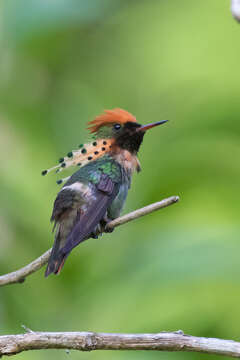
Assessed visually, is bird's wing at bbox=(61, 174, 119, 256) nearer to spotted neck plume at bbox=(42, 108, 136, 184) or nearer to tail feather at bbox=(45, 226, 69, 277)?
tail feather at bbox=(45, 226, 69, 277)

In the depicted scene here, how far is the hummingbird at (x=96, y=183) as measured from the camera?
2.72m

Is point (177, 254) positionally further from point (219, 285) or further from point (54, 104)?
point (54, 104)


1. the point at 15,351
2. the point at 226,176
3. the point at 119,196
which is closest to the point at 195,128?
the point at 226,176

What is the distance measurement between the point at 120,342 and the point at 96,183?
1.22 m

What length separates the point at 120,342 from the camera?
1.95m

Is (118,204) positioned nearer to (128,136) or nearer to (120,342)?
(128,136)

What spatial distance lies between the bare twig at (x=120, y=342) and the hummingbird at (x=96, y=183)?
492mm

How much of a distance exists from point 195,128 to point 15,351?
2.46 m

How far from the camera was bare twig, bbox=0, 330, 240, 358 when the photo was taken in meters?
1.92

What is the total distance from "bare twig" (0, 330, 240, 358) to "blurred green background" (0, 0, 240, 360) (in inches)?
36.8

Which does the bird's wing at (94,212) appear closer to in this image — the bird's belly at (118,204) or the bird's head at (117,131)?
the bird's belly at (118,204)

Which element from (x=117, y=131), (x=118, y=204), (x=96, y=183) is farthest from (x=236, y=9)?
(x=117, y=131)

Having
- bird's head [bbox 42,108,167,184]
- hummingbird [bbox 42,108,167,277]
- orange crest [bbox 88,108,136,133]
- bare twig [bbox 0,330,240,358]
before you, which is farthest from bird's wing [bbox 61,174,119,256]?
bare twig [bbox 0,330,240,358]

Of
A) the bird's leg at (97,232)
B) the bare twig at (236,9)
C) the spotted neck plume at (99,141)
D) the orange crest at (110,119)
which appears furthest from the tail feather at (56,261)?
the bare twig at (236,9)
